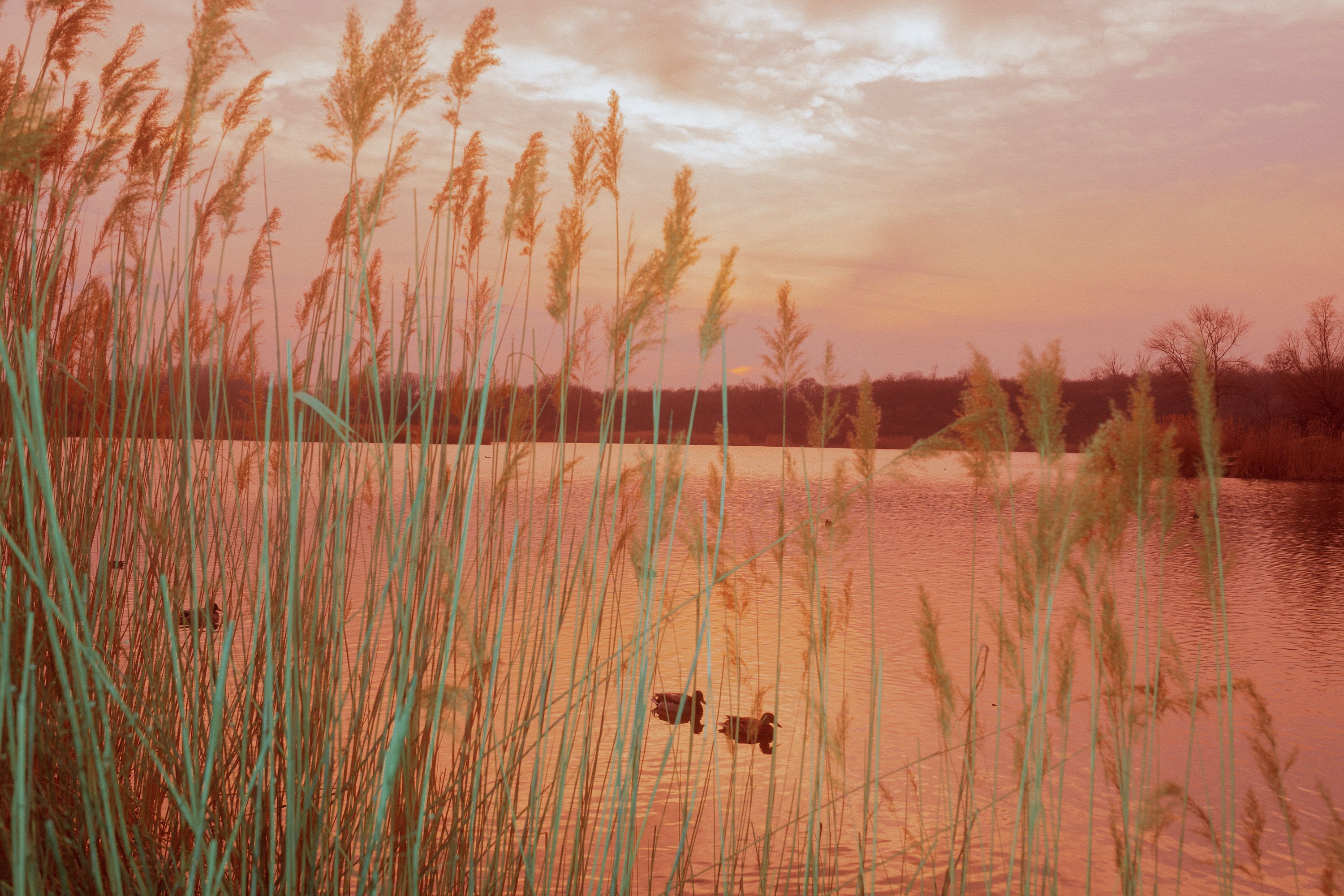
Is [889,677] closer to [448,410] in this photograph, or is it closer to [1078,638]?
[1078,638]

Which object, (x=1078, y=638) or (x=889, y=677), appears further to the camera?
(x=1078, y=638)

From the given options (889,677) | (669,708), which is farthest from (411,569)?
(889,677)

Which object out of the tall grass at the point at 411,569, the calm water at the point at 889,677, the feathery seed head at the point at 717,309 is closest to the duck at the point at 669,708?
the calm water at the point at 889,677

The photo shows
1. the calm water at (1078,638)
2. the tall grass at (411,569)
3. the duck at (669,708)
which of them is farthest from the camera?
the duck at (669,708)

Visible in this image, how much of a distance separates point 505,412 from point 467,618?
1.48 metres

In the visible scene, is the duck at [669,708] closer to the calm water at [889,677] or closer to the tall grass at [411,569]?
the calm water at [889,677]

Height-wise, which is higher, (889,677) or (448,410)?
(448,410)

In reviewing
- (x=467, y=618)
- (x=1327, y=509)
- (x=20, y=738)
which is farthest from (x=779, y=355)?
(x=1327, y=509)

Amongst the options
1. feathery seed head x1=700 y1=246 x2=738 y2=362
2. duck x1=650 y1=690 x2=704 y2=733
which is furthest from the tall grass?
duck x1=650 y1=690 x2=704 y2=733

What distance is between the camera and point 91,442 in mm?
1581

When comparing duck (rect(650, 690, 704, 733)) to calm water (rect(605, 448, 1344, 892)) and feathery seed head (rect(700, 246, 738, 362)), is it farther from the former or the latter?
feathery seed head (rect(700, 246, 738, 362))

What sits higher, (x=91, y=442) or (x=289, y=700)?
(x=91, y=442)

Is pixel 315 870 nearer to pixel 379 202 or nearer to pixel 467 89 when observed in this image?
pixel 379 202

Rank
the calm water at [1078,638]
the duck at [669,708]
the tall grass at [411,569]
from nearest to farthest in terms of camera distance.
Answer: the tall grass at [411,569]
the calm water at [1078,638]
the duck at [669,708]
